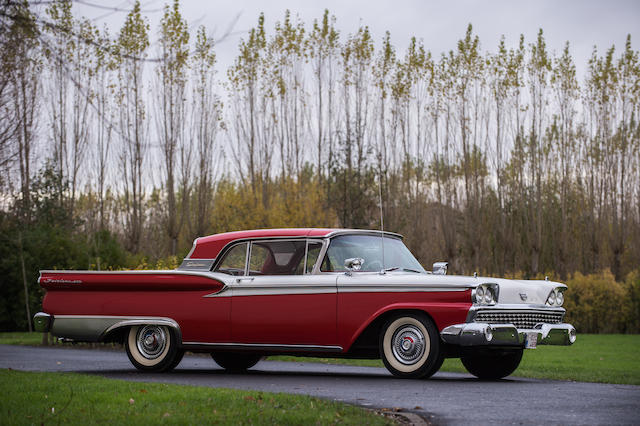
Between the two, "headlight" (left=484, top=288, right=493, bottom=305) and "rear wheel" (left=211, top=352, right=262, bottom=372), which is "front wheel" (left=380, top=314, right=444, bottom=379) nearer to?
"headlight" (left=484, top=288, right=493, bottom=305)

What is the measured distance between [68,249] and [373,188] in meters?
10.3

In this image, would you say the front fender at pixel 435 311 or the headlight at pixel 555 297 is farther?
the headlight at pixel 555 297

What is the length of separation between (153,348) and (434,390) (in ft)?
13.4

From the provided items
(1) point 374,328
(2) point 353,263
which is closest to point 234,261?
(2) point 353,263

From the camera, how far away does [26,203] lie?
106 ft

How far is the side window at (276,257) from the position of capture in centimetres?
1070

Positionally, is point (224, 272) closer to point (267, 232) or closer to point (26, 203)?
point (267, 232)

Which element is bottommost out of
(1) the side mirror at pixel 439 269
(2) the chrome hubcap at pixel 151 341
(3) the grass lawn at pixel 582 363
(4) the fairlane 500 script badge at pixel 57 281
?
(3) the grass lawn at pixel 582 363

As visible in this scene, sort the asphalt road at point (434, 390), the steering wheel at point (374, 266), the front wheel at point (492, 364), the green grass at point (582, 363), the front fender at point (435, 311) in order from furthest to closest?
the green grass at point (582, 363) < the front wheel at point (492, 364) < the steering wheel at point (374, 266) < the front fender at point (435, 311) < the asphalt road at point (434, 390)

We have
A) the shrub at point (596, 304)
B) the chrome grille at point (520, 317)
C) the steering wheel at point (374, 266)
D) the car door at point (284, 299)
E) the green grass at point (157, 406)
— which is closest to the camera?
the green grass at point (157, 406)

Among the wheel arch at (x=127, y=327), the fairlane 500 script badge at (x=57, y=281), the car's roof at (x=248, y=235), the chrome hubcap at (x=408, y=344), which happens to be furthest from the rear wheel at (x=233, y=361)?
the chrome hubcap at (x=408, y=344)

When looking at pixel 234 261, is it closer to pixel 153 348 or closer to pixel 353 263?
pixel 153 348

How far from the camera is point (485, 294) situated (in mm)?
9461

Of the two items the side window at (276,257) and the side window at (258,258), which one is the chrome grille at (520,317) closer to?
the side window at (276,257)
